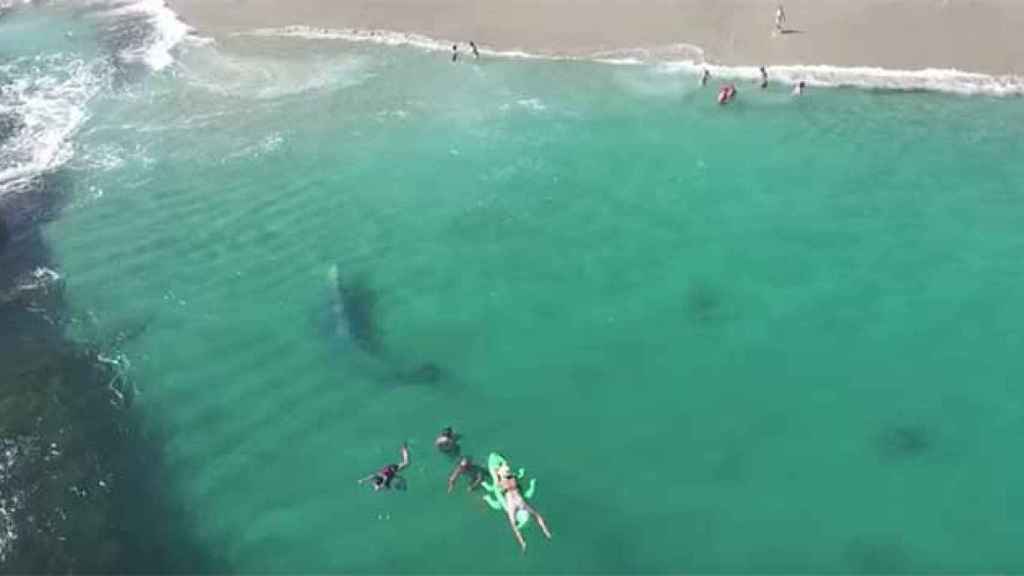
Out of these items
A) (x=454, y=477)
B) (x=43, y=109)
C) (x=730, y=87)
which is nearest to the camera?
(x=454, y=477)

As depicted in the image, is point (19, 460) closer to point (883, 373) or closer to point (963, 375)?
point (883, 373)

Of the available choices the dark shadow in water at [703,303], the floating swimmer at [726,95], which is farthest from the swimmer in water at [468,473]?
the floating swimmer at [726,95]

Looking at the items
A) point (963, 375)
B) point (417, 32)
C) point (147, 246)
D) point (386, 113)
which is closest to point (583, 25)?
point (417, 32)

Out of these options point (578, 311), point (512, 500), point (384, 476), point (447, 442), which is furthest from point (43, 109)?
point (512, 500)

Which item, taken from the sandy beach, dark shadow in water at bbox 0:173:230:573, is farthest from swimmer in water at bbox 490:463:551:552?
the sandy beach

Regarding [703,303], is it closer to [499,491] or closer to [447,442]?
[447,442]
